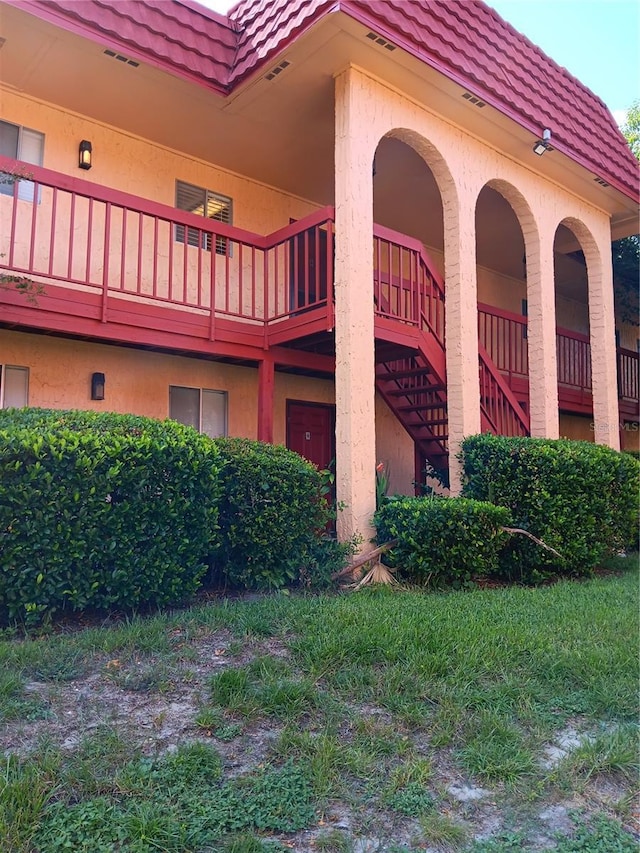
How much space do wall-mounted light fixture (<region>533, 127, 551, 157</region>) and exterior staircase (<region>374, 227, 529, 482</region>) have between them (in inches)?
82.7

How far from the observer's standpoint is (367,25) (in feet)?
20.1

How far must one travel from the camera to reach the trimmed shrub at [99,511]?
13.2ft

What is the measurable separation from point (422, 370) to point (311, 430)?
2.44 m

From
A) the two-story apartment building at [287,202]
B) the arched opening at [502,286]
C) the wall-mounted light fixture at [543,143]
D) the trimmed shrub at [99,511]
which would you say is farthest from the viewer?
the arched opening at [502,286]

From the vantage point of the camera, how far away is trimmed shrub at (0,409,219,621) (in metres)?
4.02

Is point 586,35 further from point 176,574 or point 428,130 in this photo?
point 176,574

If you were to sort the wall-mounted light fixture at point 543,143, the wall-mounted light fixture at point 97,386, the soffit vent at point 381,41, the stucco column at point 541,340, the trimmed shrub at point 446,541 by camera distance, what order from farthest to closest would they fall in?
the stucco column at point 541,340 < the wall-mounted light fixture at point 543,143 < the wall-mounted light fixture at point 97,386 < the soffit vent at point 381,41 < the trimmed shrub at point 446,541

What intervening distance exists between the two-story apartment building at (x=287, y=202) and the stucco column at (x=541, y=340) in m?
0.03

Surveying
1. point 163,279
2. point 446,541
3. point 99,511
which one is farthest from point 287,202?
point 99,511

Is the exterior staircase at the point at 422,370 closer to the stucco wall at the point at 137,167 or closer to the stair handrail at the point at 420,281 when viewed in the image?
the stair handrail at the point at 420,281

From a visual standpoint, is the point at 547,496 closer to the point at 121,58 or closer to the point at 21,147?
the point at 121,58

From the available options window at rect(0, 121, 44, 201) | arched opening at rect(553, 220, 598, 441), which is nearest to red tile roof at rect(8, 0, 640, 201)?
window at rect(0, 121, 44, 201)

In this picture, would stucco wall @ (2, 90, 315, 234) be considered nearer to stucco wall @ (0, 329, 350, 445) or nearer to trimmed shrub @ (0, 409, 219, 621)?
stucco wall @ (0, 329, 350, 445)

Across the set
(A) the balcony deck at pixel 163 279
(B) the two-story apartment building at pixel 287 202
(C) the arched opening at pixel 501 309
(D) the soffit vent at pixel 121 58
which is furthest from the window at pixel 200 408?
(D) the soffit vent at pixel 121 58
